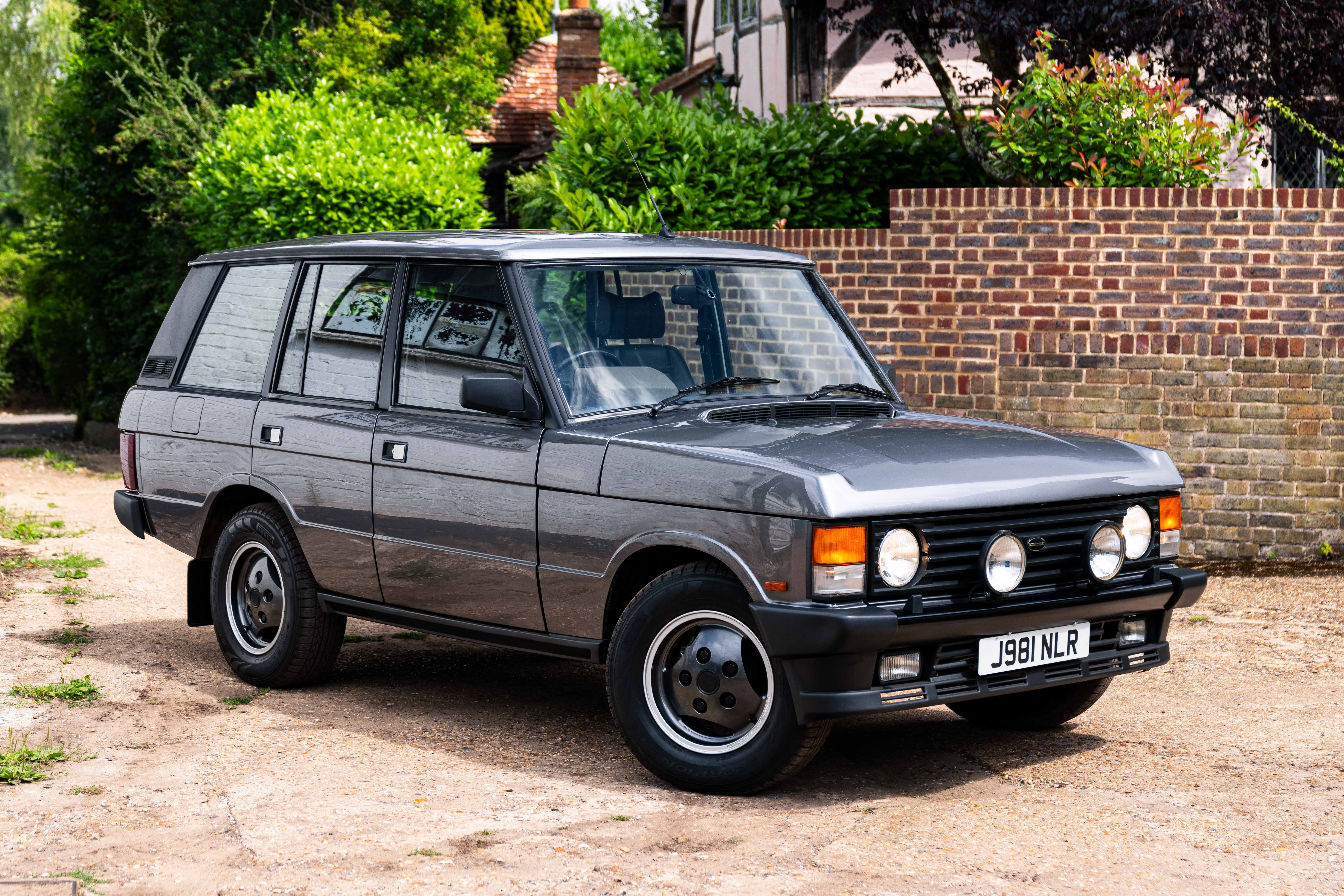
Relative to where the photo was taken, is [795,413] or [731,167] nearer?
[795,413]

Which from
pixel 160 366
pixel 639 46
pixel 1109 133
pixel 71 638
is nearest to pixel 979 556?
pixel 160 366

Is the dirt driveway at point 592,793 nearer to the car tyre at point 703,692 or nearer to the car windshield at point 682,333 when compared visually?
the car tyre at point 703,692

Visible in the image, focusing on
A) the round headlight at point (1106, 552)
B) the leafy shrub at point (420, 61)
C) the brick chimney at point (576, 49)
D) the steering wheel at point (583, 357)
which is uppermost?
the brick chimney at point (576, 49)

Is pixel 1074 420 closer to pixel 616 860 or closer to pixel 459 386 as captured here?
pixel 459 386

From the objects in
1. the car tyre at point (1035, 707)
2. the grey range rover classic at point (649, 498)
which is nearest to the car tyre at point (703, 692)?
the grey range rover classic at point (649, 498)

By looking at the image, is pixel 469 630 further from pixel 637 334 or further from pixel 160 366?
pixel 160 366

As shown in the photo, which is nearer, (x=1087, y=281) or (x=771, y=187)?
(x=1087, y=281)

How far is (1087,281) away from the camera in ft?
33.5

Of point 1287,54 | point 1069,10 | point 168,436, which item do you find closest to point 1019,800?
point 168,436

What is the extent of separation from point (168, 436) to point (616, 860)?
3786 mm

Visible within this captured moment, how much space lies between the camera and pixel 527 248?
5812 millimetres

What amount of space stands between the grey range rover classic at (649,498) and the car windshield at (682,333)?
0.01 m

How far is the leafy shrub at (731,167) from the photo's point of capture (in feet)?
39.6

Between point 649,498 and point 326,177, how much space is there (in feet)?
35.8
